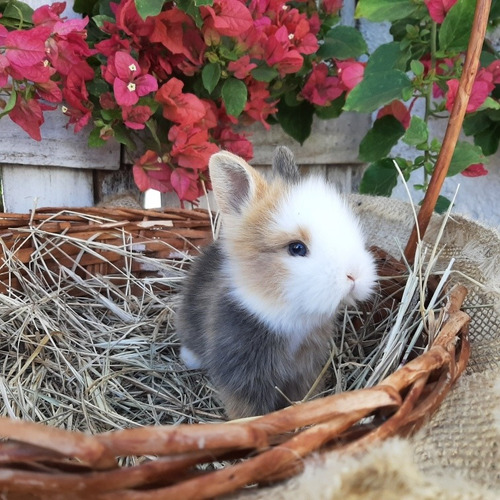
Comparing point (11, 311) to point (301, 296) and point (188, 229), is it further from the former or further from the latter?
point (301, 296)

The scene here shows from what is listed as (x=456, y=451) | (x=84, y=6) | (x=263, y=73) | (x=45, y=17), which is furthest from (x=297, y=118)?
(x=456, y=451)

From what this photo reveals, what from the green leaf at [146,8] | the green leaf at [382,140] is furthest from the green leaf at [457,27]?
the green leaf at [146,8]

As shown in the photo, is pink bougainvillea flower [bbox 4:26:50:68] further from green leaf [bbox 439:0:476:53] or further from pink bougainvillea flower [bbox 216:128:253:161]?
green leaf [bbox 439:0:476:53]

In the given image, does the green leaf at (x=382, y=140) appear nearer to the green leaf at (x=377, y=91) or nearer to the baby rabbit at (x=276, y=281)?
the green leaf at (x=377, y=91)

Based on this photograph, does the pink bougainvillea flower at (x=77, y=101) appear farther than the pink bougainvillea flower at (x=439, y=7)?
Yes

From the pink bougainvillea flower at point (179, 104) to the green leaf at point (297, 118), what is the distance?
46cm

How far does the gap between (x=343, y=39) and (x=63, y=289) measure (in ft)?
3.89

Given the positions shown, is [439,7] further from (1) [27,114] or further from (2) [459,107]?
(1) [27,114]

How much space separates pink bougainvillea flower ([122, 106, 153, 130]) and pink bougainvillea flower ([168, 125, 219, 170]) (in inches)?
3.3

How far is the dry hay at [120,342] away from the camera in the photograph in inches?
46.3

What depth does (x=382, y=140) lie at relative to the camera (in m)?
1.78

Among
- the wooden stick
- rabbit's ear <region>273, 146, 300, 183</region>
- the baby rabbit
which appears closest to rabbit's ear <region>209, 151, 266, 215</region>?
the baby rabbit

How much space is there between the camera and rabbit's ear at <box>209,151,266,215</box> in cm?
109

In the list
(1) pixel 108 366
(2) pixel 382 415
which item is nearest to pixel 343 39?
(1) pixel 108 366
